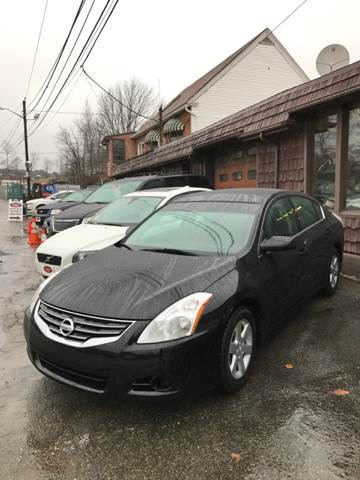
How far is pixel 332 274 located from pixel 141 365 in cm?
350

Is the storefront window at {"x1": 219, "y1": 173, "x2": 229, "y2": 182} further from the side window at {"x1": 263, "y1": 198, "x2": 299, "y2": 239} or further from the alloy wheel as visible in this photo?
the alloy wheel

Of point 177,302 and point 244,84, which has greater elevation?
point 244,84

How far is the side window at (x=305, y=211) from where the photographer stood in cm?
440

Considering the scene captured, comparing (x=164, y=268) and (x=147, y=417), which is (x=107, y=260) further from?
(x=147, y=417)

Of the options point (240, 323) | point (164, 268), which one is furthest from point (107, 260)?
point (240, 323)

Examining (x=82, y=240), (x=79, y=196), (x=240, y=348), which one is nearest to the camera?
(x=240, y=348)

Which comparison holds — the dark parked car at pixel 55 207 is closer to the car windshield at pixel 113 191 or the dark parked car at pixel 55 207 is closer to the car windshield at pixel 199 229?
the car windshield at pixel 113 191

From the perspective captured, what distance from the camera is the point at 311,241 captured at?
4.29 meters

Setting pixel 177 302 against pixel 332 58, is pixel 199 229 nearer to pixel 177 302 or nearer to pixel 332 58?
pixel 177 302

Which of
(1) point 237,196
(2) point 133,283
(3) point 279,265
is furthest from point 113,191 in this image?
(2) point 133,283

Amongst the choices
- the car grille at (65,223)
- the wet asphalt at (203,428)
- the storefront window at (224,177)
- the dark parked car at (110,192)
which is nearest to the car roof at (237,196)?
the wet asphalt at (203,428)

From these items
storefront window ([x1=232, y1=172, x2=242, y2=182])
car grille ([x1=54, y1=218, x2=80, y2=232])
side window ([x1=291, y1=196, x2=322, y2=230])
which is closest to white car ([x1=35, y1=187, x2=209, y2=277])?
car grille ([x1=54, y1=218, x2=80, y2=232])

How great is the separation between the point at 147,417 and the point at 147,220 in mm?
2174

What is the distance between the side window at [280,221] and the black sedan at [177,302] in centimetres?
1
